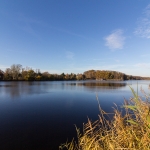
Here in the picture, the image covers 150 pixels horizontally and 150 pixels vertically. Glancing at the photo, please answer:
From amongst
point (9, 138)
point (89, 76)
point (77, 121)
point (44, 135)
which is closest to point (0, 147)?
point (9, 138)

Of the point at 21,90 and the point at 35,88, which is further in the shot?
the point at 35,88

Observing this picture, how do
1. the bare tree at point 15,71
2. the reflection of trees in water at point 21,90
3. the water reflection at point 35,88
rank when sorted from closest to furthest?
1. the reflection of trees in water at point 21,90
2. the water reflection at point 35,88
3. the bare tree at point 15,71

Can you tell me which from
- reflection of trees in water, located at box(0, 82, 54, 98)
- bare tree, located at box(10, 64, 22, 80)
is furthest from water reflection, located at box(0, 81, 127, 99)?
bare tree, located at box(10, 64, 22, 80)

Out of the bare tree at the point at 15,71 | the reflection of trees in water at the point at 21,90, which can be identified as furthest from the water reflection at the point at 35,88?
the bare tree at the point at 15,71

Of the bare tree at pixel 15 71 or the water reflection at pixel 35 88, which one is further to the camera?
the bare tree at pixel 15 71

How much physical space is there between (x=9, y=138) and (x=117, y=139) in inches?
192

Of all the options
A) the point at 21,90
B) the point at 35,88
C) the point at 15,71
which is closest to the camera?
the point at 21,90

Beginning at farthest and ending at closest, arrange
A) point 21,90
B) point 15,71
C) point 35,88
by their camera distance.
Answer: point 15,71, point 35,88, point 21,90

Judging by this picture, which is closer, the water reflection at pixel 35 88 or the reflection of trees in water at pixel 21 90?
the reflection of trees in water at pixel 21 90

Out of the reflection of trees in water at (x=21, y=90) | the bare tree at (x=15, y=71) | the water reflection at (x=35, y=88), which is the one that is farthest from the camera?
the bare tree at (x=15, y=71)

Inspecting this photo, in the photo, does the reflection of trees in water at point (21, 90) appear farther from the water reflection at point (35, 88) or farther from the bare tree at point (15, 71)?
the bare tree at point (15, 71)

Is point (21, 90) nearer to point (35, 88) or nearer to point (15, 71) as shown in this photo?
point (35, 88)

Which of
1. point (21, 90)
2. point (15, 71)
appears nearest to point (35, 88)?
point (21, 90)

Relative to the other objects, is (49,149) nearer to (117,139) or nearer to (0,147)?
(0,147)
